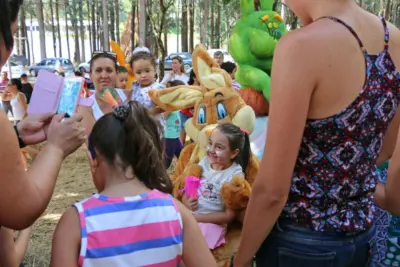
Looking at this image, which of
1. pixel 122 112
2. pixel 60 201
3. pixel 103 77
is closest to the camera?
pixel 122 112

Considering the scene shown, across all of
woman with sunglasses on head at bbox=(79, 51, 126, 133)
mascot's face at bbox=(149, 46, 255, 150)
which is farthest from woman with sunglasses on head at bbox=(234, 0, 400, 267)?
woman with sunglasses on head at bbox=(79, 51, 126, 133)

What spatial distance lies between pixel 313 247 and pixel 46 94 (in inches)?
41.4

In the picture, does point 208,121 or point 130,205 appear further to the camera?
point 208,121

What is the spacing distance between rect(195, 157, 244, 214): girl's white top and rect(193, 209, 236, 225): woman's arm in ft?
0.14

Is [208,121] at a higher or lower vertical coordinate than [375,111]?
lower

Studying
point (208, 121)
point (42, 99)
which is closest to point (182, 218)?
point (42, 99)

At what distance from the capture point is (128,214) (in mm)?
1404

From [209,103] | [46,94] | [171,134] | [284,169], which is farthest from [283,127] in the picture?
[171,134]

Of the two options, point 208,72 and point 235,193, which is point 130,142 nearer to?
point 235,193

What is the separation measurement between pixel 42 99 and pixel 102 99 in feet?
6.73

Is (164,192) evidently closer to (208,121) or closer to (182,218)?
(182,218)

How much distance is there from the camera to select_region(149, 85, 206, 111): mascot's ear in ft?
11.3

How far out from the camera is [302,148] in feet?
4.33

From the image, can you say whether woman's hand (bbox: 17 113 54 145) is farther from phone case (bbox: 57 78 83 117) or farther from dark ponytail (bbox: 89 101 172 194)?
dark ponytail (bbox: 89 101 172 194)
